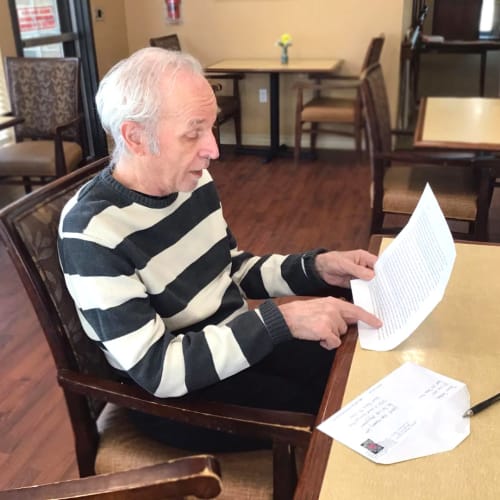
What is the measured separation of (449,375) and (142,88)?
71cm

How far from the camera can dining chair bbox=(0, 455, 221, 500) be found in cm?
65

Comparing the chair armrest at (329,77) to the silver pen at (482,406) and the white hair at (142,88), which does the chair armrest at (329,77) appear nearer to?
the white hair at (142,88)

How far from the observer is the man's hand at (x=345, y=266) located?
1288 millimetres

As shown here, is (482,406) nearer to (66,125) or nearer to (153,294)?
(153,294)

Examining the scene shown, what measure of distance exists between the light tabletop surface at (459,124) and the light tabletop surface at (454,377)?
1197 millimetres

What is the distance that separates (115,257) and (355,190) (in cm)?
329

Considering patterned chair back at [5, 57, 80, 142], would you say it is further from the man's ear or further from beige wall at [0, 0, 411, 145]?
the man's ear

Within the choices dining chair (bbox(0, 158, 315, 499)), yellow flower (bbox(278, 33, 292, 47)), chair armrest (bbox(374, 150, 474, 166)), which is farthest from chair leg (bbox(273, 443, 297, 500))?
yellow flower (bbox(278, 33, 292, 47))

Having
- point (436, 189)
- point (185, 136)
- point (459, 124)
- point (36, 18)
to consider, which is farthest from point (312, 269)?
point (36, 18)

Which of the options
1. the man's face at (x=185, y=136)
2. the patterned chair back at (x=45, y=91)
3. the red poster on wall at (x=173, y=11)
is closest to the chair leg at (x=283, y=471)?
the man's face at (x=185, y=136)

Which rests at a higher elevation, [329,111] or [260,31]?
[260,31]

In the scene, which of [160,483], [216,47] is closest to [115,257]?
[160,483]

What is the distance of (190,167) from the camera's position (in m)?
1.17

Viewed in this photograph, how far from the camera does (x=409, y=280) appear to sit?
111cm
